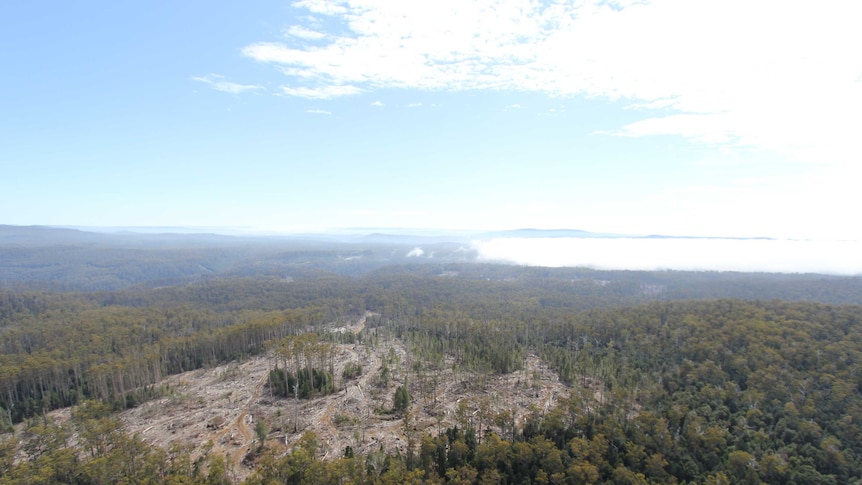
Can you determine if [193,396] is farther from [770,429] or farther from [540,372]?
[770,429]

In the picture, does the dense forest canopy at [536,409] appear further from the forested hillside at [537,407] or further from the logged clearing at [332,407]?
the logged clearing at [332,407]

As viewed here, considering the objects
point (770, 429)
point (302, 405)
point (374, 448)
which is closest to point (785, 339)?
point (770, 429)

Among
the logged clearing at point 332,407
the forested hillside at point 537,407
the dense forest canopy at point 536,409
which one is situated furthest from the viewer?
the logged clearing at point 332,407

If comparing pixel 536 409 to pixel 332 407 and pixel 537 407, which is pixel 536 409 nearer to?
pixel 537 407

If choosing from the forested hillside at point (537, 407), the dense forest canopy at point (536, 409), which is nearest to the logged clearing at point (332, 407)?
the forested hillside at point (537, 407)

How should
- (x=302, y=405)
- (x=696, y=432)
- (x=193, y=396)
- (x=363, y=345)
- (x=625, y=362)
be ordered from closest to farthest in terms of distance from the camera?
(x=696, y=432)
(x=302, y=405)
(x=193, y=396)
(x=625, y=362)
(x=363, y=345)

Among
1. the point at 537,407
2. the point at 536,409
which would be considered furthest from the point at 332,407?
the point at 537,407

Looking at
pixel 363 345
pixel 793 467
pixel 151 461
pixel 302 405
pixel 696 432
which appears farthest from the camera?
pixel 363 345
